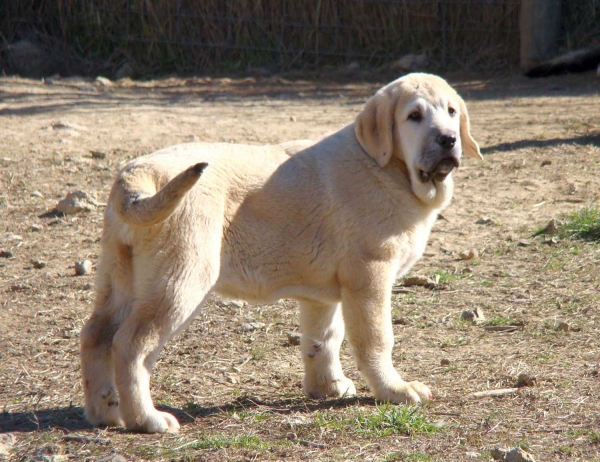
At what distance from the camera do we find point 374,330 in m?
4.03

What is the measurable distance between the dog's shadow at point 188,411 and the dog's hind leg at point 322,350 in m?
0.09

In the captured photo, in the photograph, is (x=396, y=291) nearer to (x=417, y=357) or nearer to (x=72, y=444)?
(x=417, y=357)

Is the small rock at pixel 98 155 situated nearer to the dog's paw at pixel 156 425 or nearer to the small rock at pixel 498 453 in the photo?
the dog's paw at pixel 156 425

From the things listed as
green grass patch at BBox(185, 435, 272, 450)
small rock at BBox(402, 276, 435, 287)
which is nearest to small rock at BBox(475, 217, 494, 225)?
small rock at BBox(402, 276, 435, 287)

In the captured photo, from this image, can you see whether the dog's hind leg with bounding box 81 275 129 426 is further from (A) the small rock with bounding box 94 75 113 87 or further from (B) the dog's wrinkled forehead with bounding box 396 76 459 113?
(A) the small rock with bounding box 94 75 113 87

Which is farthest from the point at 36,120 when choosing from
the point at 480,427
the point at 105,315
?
the point at 480,427

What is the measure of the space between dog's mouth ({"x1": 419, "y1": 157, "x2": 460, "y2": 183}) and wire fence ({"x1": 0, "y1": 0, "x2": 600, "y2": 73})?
363 inches

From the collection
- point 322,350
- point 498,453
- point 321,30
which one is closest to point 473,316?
point 322,350

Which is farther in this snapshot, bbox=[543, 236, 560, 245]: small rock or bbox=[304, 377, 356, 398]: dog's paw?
bbox=[543, 236, 560, 245]: small rock

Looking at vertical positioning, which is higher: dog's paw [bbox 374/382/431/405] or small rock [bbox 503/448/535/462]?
small rock [bbox 503/448/535/462]

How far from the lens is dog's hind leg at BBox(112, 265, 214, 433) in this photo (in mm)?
3621

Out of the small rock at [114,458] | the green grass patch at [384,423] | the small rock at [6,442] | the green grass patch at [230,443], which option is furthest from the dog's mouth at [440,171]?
the small rock at [6,442]

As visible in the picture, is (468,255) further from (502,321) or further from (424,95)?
(424,95)

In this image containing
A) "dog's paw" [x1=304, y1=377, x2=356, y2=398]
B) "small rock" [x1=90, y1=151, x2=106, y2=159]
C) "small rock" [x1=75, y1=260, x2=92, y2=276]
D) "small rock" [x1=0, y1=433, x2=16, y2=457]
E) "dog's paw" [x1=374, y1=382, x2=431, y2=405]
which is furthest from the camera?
"small rock" [x1=90, y1=151, x2=106, y2=159]
